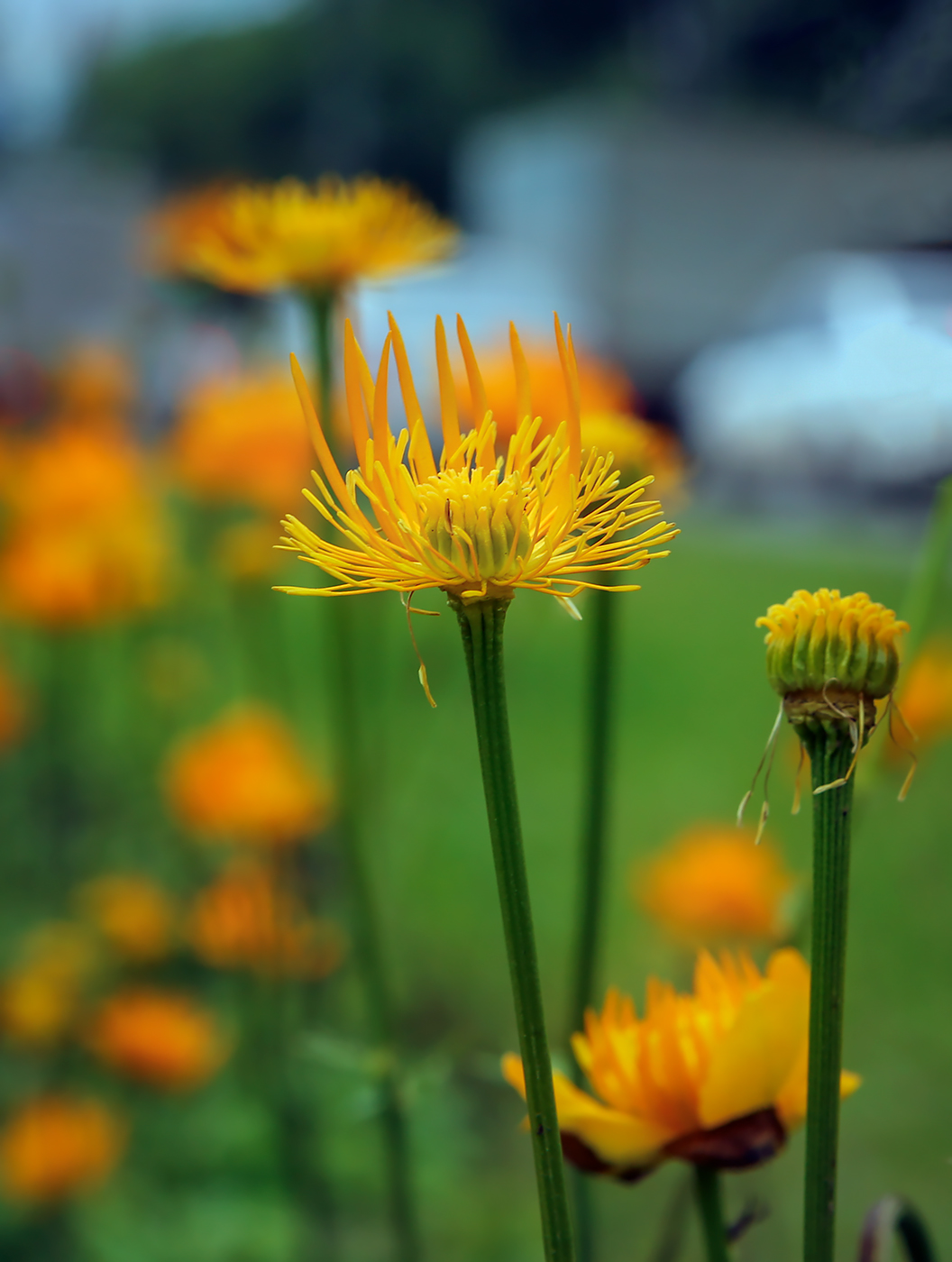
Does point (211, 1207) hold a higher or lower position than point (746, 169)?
lower

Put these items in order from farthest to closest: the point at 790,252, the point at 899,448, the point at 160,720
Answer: the point at 790,252
the point at 160,720
the point at 899,448

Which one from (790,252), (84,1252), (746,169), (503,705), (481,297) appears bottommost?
(84,1252)

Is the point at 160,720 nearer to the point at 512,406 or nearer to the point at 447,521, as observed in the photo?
the point at 512,406

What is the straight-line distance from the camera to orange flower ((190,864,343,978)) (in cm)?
88

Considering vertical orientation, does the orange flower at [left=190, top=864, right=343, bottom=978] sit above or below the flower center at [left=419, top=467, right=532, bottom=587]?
below

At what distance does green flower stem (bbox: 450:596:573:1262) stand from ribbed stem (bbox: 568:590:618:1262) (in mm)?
199

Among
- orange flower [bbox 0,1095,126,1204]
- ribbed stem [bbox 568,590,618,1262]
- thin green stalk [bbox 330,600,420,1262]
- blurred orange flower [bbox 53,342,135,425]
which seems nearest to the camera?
ribbed stem [bbox 568,590,618,1262]

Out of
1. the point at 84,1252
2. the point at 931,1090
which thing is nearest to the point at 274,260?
the point at 84,1252

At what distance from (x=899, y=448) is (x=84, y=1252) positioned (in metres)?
0.78

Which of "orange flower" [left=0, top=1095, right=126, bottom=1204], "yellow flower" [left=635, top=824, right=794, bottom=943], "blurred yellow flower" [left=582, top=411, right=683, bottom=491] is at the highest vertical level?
"blurred yellow flower" [left=582, top=411, right=683, bottom=491]

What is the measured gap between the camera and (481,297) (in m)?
5.29

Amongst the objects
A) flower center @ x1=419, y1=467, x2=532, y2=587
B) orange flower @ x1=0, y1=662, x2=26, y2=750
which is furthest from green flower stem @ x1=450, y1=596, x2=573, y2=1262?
orange flower @ x1=0, y1=662, x2=26, y2=750

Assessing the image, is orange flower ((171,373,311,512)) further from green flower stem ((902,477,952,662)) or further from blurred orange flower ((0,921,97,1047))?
green flower stem ((902,477,952,662))

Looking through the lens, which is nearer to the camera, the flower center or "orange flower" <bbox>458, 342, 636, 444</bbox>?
the flower center
